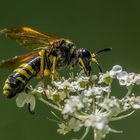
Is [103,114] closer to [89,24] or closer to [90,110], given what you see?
[90,110]

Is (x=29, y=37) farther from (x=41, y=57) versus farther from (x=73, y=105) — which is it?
(x=73, y=105)

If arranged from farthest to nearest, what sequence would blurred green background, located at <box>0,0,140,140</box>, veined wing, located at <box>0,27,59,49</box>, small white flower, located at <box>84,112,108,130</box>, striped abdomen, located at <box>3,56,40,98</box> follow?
blurred green background, located at <box>0,0,140,140</box>
veined wing, located at <box>0,27,59,49</box>
striped abdomen, located at <box>3,56,40,98</box>
small white flower, located at <box>84,112,108,130</box>

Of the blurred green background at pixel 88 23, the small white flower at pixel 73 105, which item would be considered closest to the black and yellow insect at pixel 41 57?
the small white flower at pixel 73 105

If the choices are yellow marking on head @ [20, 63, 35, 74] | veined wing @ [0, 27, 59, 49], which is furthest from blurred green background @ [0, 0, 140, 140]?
yellow marking on head @ [20, 63, 35, 74]

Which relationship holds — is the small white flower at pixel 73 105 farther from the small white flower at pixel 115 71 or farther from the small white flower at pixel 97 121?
the small white flower at pixel 115 71

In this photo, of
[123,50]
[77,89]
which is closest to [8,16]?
[123,50]

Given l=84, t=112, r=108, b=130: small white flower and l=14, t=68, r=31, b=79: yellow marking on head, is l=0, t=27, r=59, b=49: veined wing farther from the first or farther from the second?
l=84, t=112, r=108, b=130: small white flower
